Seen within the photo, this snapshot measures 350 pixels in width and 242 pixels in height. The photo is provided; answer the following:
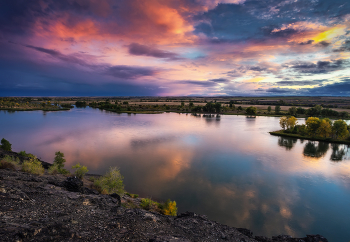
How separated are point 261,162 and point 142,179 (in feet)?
69.8

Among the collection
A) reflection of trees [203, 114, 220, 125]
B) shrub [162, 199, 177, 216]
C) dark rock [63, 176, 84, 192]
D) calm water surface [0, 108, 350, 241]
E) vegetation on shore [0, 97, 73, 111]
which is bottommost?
calm water surface [0, 108, 350, 241]

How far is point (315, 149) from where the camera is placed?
38.1 meters

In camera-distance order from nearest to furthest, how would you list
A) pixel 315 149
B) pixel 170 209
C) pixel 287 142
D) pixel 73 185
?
pixel 73 185
pixel 170 209
pixel 315 149
pixel 287 142

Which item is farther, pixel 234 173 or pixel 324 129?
pixel 324 129

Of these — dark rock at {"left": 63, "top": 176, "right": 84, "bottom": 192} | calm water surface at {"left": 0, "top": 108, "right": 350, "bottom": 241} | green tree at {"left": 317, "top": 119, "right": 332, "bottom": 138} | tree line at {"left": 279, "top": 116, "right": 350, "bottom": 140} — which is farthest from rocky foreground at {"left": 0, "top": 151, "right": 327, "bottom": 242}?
tree line at {"left": 279, "top": 116, "right": 350, "bottom": 140}

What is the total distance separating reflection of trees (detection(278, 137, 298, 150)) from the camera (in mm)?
39750

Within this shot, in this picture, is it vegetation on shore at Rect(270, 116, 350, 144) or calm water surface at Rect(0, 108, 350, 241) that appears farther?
vegetation on shore at Rect(270, 116, 350, 144)

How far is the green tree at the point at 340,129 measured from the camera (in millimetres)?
41688

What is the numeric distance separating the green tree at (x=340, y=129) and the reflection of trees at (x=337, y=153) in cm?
387

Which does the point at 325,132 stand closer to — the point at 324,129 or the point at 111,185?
the point at 324,129

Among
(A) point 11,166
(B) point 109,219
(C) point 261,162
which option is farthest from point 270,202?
(A) point 11,166

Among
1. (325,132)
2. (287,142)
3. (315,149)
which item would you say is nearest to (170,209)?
(315,149)

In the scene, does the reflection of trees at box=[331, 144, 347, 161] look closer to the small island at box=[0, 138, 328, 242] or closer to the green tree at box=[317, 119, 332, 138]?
the green tree at box=[317, 119, 332, 138]

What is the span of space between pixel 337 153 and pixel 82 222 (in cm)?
4865
